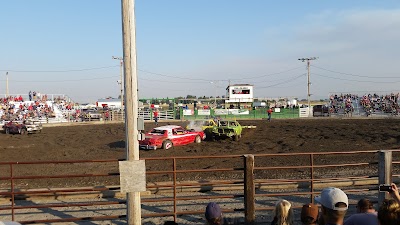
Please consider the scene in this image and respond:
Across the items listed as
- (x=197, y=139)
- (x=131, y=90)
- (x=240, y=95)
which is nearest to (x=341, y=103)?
(x=240, y=95)

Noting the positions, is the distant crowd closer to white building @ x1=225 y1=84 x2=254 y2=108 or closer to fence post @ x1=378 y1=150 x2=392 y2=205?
white building @ x1=225 y1=84 x2=254 y2=108

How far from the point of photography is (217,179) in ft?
39.8

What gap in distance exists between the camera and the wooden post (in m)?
6.23

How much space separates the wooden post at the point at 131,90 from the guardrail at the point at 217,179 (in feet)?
2.84

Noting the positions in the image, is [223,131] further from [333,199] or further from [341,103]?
[341,103]

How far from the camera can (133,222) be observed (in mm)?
6504

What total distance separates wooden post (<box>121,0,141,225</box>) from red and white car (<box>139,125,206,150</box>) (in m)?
14.1

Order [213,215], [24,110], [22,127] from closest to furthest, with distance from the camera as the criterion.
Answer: [213,215] → [22,127] → [24,110]

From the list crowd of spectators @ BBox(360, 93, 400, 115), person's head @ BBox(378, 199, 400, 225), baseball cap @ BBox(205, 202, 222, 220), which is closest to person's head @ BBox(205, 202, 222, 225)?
baseball cap @ BBox(205, 202, 222, 220)

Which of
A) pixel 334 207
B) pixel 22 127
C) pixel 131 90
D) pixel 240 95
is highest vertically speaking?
pixel 240 95

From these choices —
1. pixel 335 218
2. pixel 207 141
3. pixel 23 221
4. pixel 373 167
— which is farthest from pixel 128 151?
pixel 207 141

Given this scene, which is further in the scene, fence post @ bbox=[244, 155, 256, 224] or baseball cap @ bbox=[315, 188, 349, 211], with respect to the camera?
fence post @ bbox=[244, 155, 256, 224]

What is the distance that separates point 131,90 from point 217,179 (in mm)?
6548

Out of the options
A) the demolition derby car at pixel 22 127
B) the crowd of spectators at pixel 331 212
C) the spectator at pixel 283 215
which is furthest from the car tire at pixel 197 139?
the spectator at pixel 283 215
